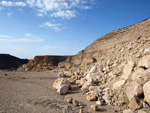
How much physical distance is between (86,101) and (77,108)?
95 centimetres

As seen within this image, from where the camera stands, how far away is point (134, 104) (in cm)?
441

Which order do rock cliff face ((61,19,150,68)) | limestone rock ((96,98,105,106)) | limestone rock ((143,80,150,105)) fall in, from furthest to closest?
rock cliff face ((61,19,150,68))
limestone rock ((96,98,105,106))
limestone rock ((143,80,150,105))

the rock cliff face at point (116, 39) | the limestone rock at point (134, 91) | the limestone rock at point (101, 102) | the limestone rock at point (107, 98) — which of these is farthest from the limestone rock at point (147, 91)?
the rock cliff face at point (116, 39)

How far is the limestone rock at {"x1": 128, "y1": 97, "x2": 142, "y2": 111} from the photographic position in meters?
4.33

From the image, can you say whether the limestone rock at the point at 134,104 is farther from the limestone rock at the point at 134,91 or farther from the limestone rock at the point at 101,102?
the limestone rock at the point at 101,102

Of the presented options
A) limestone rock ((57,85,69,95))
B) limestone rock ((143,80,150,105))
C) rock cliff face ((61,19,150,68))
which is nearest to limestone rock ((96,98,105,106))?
limestone rock ((143,80,150,105))

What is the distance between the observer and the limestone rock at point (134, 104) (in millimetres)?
4332

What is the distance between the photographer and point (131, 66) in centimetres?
626

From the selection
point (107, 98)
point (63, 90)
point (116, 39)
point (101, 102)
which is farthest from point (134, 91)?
point (116, 39)

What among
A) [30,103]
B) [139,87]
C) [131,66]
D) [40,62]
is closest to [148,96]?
[139,87]

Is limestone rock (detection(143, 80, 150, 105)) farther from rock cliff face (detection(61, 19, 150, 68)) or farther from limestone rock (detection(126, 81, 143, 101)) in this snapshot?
rock cliff face (detection(61, 19, 150, 68))

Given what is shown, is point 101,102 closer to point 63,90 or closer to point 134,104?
point 134,104

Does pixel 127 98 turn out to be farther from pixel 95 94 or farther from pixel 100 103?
pixel 95 94

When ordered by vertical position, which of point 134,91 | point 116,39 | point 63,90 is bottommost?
point 63,90
